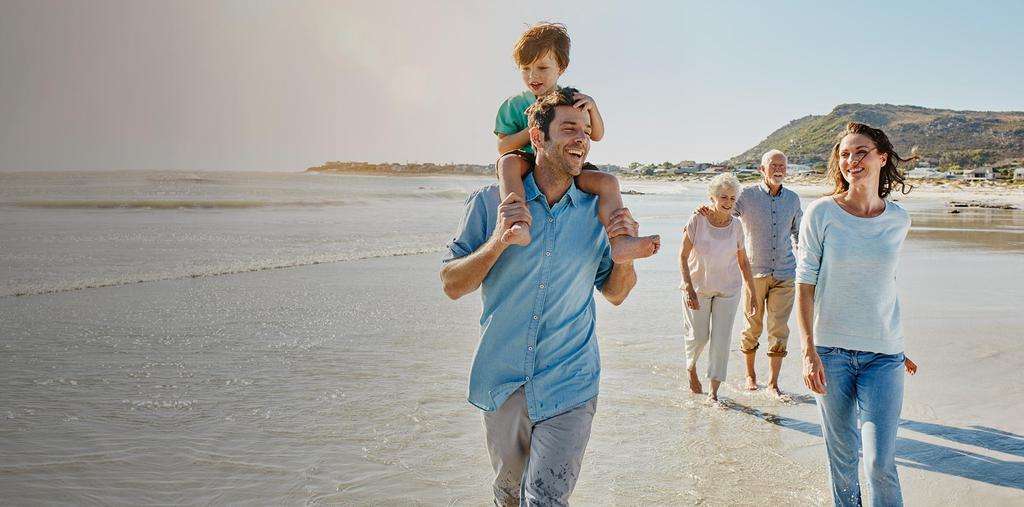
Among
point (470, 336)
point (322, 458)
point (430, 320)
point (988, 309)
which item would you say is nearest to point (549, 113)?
point (322, 458)

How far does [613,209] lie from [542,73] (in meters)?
1.22

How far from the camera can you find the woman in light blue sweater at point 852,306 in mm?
3547

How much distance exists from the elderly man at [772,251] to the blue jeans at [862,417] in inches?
123

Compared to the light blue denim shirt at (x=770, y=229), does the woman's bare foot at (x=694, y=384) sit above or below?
below

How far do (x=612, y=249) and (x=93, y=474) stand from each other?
3.78m

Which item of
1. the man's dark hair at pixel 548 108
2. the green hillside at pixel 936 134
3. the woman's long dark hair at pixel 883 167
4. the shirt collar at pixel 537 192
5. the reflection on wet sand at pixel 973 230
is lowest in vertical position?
the reflection on wet sand at pixel 973 230

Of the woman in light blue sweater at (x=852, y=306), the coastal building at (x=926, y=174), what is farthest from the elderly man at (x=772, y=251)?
the coastal building at (x=926, y=174)

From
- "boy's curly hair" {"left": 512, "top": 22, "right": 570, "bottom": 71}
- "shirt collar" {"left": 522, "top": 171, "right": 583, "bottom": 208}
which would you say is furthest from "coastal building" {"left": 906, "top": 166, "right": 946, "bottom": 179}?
"shirt collar" {"left": 522, "top": 171, "right": 583, "bottom": 208}

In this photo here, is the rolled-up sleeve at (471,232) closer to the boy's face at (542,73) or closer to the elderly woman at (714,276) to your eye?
the boy's face at (542,73)

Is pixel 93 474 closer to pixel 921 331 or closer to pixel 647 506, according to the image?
pixel 647 506

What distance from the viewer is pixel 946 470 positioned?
483cm

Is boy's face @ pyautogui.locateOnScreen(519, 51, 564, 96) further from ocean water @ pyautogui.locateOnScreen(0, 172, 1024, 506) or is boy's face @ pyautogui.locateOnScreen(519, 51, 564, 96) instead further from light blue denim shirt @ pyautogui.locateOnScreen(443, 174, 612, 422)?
ocean water @ pyautogui.locateOnScreen(0, 172, 1024, 506)

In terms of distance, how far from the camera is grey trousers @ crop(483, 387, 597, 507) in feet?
9.18

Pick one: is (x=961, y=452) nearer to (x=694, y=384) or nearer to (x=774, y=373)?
(x=774, y=373)
